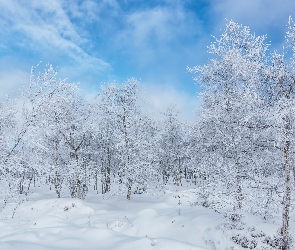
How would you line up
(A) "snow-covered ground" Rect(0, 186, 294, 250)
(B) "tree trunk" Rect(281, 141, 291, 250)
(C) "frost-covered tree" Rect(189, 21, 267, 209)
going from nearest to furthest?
(A) "snow-covered ground" Rect(0, 186, 294, 250) < (B) "tree trunk" Rect(281, 141, 291, 250) < (C) "frost-covered tree" Rect(189, 21, 267, 209)

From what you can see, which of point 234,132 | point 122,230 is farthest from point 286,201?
point 122,230

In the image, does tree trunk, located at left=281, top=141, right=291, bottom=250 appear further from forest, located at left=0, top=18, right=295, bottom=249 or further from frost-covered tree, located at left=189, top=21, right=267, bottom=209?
frost-covered tree, located at left=189, top=21, right=267, bottom=209

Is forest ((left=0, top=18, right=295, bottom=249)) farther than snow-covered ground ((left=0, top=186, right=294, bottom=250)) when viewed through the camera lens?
Yes

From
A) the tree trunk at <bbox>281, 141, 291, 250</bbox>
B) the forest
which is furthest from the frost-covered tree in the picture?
the tree trunk at <bbox>281, 141, 291, 250</bbox>

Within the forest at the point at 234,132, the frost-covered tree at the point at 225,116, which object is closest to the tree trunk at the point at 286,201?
the forest at the point at 234,132

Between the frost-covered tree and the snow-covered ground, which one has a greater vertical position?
the frost-covered tree

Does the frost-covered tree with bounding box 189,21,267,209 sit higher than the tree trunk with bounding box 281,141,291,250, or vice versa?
the frost-covered tree with bounding box 189,21,267,209

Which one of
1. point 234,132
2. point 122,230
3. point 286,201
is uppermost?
point 234,132

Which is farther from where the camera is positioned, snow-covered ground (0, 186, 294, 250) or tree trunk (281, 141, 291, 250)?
tree trunk (281, 141, 291, 250)

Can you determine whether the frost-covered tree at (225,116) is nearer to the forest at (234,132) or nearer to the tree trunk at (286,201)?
the forest at (234,132)

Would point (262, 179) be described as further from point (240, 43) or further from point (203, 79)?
point (203, 79)

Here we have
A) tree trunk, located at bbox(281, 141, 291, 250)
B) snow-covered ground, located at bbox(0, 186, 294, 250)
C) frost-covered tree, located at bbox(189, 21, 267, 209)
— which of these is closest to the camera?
snow-covered ground, located at bbox(0, 186, 294, 250)

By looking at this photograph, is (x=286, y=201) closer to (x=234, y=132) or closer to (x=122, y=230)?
(x=234, y=132)

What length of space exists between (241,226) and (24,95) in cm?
1046
